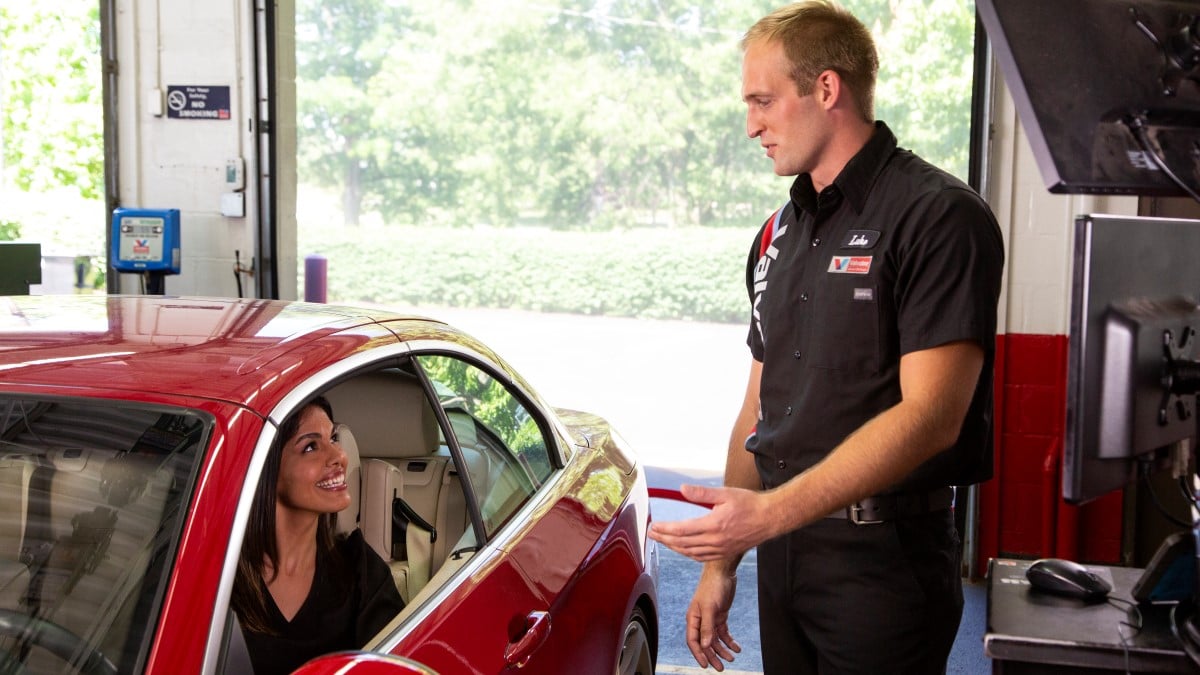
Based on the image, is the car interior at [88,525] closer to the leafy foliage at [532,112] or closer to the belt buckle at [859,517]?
the belt buckle at [859,517]

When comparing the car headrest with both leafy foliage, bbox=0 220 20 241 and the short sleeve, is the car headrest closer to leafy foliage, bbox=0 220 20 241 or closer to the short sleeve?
the short sleeve

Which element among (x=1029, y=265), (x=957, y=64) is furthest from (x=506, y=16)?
(x=1029, y=265)

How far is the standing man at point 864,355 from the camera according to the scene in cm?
209

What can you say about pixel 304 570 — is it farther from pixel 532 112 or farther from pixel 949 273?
pixel 532 112

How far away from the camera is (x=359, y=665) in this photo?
5.62 ft

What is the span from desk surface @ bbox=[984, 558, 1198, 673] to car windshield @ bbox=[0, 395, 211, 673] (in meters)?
1.23

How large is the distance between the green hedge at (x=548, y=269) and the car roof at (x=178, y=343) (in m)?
16.2

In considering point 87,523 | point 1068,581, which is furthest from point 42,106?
point 1068,581

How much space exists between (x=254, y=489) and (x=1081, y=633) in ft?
4.16

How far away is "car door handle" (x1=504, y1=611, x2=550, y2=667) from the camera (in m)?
2.32

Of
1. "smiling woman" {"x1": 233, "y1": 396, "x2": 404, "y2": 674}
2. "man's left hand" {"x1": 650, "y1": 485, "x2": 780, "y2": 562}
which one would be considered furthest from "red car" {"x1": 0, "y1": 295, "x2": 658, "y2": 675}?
"man's left hand" {"x1": 650, "y1": 485, "x2": 780, "y2": 562}

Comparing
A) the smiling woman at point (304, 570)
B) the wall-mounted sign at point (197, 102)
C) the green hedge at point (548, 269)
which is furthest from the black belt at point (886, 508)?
the green hedge at point (548, 269)

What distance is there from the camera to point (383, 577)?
2416 mm

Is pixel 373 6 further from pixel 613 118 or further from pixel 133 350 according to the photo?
pixel 133 350
